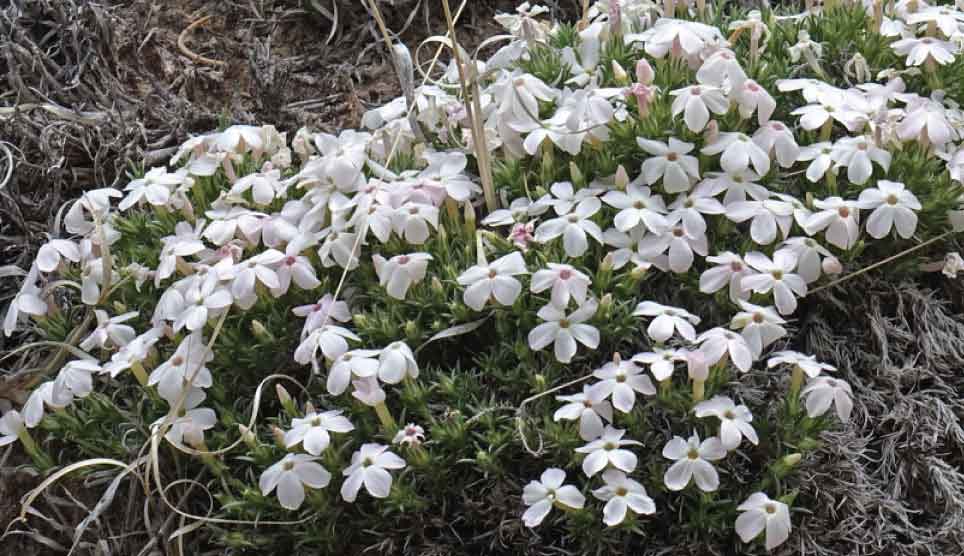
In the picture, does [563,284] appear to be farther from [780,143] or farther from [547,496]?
[780,143]

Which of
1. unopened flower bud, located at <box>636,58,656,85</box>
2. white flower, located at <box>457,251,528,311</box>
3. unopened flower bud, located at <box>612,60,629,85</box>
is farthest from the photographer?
unopened flower bud, located at <box>612,60,629,85</box>

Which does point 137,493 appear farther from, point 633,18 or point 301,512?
point 633,18

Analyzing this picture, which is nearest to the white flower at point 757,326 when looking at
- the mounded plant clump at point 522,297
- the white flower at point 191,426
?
the mounded plant clump at point 522,297

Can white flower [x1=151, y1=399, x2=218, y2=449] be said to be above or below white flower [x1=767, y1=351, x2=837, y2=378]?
below

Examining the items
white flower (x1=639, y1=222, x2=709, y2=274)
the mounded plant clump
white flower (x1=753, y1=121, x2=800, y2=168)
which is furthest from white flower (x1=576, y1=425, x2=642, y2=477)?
white flower (x1=753, y1=121, x2=800, y2=168)

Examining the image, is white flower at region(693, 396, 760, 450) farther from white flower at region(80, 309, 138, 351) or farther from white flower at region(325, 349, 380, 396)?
white flower at region(80, 309, 138, 351)

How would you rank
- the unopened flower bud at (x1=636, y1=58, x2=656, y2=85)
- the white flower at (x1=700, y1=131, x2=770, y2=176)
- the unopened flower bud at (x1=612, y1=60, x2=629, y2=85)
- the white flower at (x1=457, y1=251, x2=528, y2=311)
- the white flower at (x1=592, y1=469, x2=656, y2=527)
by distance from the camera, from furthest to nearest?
1. the unopened flower bud at (x1=612, y1=60, x2=629, y2=85)
2. the unopened flower bud at (x1=636, y1=58, x2=656, y2=85)
3. the white flower at (x1=700, y1=131, x2=770, y2=176)
4. the white flower at (x1=457, y1=251, x2=528, y2=311)
5. the white flower at (x1=592, y1=469, x2=656, y2=527)
